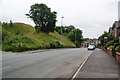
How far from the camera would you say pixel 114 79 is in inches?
354

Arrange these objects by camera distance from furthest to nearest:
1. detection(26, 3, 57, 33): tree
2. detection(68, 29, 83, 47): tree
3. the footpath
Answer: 1. detection(68, 29, 83, 47): tree
2. detection(26, 3, 57, 33): tree
3. the footpath

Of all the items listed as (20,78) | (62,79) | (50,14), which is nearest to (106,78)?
(62,79)

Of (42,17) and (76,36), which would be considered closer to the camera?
(42,17)

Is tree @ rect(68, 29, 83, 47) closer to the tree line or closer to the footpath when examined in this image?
the tree line

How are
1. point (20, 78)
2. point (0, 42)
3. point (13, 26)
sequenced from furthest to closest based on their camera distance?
1. point (13, 26)
2. point (0, 42)
3. point (20, 78)

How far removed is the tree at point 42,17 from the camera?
7856 centimetres

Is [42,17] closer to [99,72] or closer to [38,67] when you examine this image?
[38,67]

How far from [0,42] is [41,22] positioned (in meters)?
38.0

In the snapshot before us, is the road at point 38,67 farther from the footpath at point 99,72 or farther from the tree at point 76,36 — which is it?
the tree at point 76,36

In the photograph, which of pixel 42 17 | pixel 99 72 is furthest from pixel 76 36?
pixel 99 72

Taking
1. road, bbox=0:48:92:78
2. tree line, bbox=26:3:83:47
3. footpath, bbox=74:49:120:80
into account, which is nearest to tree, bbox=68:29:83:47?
tree line, bbox=26:3:83:47

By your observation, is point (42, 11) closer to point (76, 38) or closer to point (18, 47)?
point (18, 47)

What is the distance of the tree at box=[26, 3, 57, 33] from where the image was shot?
258ft

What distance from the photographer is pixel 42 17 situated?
258ft
